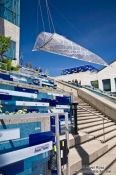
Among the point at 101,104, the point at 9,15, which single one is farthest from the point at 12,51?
the point at 101,104

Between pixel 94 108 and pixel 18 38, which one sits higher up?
pixel 18 38

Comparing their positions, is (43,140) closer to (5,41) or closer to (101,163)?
(101,163)

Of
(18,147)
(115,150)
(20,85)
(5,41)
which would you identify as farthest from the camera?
(5,41)

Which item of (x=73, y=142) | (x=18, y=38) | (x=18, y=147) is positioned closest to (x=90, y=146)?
(x=73, y=142)

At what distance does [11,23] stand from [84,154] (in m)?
27.6

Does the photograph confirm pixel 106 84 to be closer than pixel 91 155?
No

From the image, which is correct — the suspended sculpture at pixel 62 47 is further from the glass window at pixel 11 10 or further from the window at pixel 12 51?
the window at pixel 12 51

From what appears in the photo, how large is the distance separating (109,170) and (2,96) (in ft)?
12.0

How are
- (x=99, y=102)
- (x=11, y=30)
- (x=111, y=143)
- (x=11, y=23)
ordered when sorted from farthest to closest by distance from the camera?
(x=11, y=23)
(x=11, y=30)
(x=99, y=102)
(x=111, y=143)

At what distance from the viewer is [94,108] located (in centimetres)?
1997

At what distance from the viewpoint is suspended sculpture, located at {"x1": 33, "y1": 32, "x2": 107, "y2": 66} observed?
2039 inches

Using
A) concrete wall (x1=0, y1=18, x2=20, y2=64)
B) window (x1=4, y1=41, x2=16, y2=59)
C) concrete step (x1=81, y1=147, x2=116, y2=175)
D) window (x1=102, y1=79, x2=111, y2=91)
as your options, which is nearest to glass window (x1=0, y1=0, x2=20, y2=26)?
concrete wall (x1=0, y1=18, x2=20, y2=64)

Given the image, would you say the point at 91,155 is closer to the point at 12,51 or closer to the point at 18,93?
the point at 18,93

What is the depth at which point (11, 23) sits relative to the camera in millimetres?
33781
